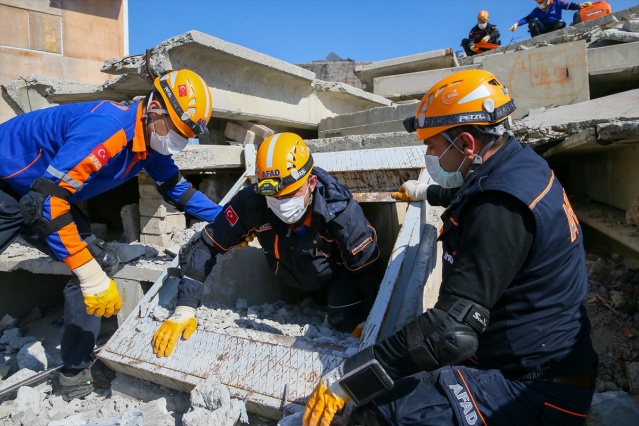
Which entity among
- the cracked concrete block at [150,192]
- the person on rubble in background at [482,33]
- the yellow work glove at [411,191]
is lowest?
the yellow work glove at [411,191]

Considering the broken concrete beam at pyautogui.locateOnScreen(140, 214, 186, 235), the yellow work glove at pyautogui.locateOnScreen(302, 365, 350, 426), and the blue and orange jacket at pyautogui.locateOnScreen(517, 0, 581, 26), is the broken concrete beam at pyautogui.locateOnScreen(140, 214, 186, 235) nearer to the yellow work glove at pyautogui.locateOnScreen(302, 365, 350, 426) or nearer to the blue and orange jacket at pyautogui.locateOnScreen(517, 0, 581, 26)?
the yellow work glove at pyautogui.locateOnScreen(302, 365, 350, 426)

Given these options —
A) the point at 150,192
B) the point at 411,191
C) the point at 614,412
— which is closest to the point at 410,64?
the point at 150,192

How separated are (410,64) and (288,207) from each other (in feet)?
18.5

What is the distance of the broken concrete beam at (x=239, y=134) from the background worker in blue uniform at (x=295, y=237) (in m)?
1.48

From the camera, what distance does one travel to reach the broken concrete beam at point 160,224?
14.0ft

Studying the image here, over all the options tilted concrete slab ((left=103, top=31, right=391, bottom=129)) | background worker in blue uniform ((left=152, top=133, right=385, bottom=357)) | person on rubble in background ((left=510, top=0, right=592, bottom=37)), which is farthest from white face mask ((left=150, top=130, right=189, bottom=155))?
person on rubble in background ((left=510, top=0, right=592, bottom=37))

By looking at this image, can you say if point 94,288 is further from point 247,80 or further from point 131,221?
point 247,80

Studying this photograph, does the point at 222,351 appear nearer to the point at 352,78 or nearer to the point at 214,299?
the point at 214,299

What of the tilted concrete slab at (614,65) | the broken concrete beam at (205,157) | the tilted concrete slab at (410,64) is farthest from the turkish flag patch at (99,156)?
the tilted concrete slab at (410,64)

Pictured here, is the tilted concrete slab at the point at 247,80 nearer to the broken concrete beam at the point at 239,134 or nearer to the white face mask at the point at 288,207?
the broken concrete beam at the point at 239,134

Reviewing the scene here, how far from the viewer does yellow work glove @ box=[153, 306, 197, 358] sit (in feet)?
8.73

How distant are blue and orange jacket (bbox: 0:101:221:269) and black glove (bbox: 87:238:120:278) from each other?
0.34 m

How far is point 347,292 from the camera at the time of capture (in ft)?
11.5

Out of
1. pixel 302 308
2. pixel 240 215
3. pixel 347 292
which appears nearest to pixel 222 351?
pixel 240 215
